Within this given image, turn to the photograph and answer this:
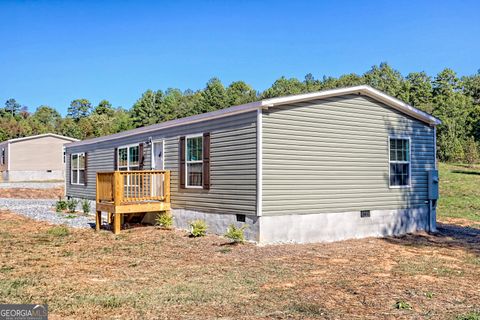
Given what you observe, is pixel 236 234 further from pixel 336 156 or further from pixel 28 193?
pixel 28 193

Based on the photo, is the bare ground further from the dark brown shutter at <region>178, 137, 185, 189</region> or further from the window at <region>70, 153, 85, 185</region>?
the window at <region>70, 153, 85, 185</region>

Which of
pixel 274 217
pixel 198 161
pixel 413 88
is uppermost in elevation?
pixel 413 88

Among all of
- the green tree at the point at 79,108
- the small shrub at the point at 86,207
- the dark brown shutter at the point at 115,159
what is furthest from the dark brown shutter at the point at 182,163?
the green tree at the point at 79,108

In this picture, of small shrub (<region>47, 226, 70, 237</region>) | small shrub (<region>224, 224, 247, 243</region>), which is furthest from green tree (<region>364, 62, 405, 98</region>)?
small shrub (<region>47, 226, 70, 237</region>)

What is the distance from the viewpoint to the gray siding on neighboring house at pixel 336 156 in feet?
30.7

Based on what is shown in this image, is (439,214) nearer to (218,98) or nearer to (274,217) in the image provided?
(274,217)

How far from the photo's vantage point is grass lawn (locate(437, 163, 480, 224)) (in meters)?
15.4

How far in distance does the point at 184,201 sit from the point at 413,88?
4511cm

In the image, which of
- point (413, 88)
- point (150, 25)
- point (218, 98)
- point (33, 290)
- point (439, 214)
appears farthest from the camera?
point (218, 98)

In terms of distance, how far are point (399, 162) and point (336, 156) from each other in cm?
217

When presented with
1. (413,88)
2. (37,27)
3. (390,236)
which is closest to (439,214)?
(390,236)

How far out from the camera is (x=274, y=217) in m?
9.25

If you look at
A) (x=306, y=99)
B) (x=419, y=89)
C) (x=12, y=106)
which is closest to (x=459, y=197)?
(x=306, y=99)

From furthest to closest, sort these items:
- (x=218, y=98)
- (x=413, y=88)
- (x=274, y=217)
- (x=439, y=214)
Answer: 1. (x=218, y=98)
2. (x=413, y=88)
3. (x=439, y=214)
4. (x=274, y=217)
